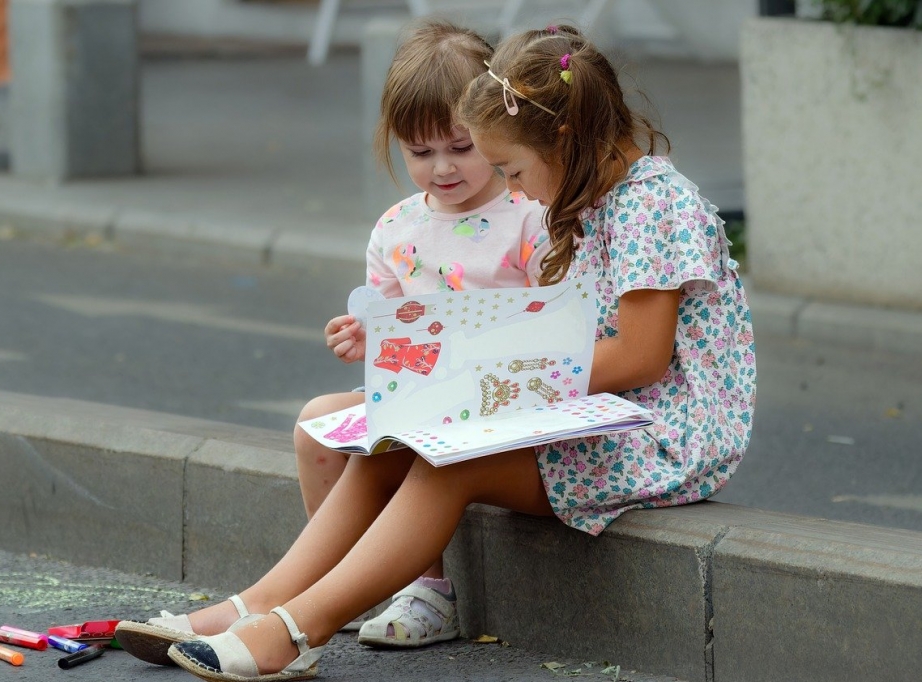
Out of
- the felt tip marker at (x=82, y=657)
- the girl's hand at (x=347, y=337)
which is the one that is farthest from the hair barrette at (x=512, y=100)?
the felt tip marker at (x=82, y=657)

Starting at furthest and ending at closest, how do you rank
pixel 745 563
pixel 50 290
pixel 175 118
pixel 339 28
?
pixel 339 28, pixel 175 118, pixel 50 290, pixel 745 563

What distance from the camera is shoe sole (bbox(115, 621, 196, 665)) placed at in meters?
2.99

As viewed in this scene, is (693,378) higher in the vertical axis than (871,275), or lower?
higher

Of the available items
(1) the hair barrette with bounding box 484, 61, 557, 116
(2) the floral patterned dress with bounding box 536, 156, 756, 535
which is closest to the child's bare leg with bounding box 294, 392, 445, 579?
(2) the floral patterned dress with bounding box 536, 156, 756, 535

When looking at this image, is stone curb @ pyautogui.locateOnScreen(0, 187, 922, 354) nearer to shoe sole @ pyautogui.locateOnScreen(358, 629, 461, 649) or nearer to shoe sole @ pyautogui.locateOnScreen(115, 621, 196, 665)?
shoe sole @ pyautogui.locateOnScreen(358, 629, 461, 649)

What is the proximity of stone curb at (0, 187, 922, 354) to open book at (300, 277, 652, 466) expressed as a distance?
11.8ft

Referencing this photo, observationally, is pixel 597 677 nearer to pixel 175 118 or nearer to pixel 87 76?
pixel 87 76

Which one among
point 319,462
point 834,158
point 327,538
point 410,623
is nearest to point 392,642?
point 410,623

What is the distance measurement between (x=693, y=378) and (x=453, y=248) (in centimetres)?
63

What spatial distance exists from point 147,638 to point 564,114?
1.25 meters

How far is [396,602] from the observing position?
10.6ft

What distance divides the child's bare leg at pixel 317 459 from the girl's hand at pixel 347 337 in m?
0.13

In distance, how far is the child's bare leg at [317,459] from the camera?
3.23 meters

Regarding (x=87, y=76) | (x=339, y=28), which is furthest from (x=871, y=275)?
(x=339, y=28)
